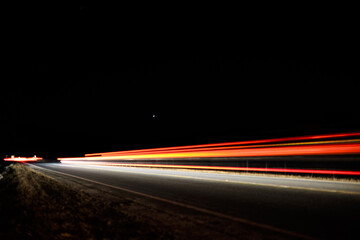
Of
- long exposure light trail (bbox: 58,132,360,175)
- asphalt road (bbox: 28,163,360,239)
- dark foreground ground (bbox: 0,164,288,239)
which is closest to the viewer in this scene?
dark foreground ground (bbox: 0,164,288,239)

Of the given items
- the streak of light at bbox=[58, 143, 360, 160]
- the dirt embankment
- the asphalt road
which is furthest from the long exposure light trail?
the dirt embankment

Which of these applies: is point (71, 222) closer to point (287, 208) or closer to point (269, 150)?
point (287, 208)

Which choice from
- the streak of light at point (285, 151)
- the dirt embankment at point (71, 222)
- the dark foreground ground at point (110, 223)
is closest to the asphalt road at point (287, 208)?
the dark foreground ground at point (110, 223)

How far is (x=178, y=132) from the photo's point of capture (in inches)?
2739

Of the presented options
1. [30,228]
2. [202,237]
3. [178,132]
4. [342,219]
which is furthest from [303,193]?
[178,132]

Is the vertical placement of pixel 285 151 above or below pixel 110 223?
above

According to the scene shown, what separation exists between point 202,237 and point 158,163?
26.7 meters

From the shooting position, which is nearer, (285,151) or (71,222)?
(71,222)

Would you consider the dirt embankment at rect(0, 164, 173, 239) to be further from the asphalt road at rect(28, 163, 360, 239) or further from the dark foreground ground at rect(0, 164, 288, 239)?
the asphalt road at rect(28, 163, 360, 239)

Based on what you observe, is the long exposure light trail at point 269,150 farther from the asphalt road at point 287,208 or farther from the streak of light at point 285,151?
the asphalt road at point 287,208

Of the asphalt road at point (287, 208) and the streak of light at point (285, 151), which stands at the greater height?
the streak of light at point (285, 151)

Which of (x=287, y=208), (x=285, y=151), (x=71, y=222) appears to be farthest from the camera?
(x=285, y=151)

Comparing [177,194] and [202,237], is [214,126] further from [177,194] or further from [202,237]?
[202,237]

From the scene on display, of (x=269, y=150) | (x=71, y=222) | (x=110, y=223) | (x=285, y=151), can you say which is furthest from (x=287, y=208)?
(x=269, y=150)
